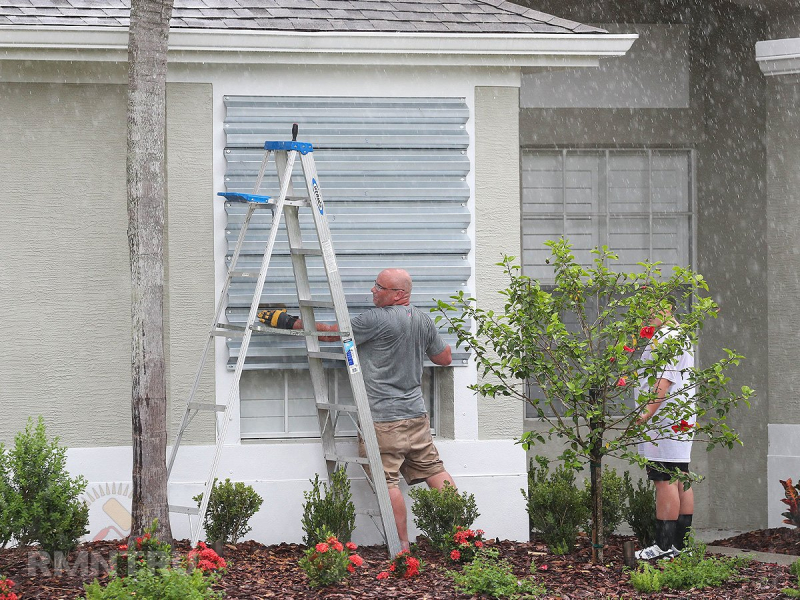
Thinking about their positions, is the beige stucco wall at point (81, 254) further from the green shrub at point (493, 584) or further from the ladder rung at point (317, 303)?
the green shrub at point (493, 584)

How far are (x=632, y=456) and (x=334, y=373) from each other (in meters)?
2.33

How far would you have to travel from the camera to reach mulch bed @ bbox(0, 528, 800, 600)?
5855 millimetres

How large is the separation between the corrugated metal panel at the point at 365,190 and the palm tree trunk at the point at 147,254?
93 centimetres

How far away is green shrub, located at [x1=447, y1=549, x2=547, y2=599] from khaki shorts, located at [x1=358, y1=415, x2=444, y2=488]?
1104mm

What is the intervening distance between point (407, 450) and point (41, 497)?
235cm

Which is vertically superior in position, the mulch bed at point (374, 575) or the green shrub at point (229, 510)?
the green shrub at point (229, 510)

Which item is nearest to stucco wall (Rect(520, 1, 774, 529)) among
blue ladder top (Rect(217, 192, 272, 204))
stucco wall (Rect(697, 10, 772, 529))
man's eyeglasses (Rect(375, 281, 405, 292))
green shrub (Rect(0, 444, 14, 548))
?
stucco wall (Rect(697, 10, 772, 529))

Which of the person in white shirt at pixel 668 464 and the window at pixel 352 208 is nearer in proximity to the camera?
the person in white shirt at pixel 668 464

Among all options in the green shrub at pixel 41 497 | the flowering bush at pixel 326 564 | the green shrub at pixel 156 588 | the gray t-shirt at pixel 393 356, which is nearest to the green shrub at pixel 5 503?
the green shrub at pixel 41 497

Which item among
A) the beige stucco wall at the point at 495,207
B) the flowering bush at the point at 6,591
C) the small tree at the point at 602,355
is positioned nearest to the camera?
the flowering bush at the point at 6,591

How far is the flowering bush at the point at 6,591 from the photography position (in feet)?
17.3

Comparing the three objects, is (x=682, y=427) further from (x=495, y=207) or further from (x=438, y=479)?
(x=495, y=207)

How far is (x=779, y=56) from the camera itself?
829 centimetres

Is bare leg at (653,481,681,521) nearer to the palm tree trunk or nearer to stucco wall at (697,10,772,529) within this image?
stucco wall at (697,10,772,529)
